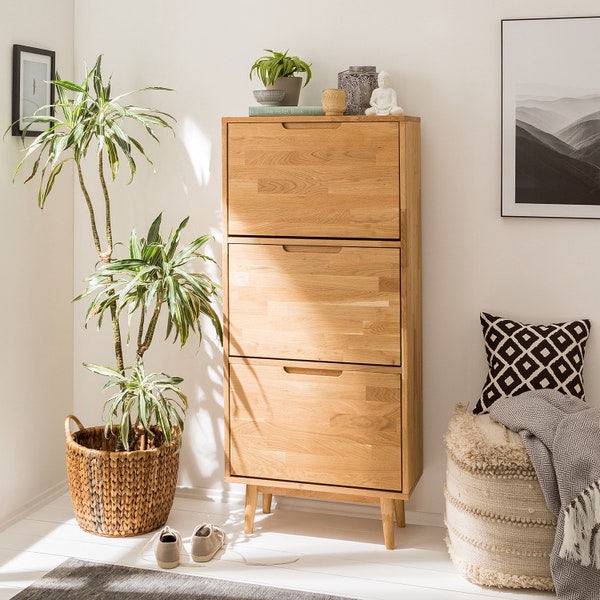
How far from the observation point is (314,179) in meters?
2.95

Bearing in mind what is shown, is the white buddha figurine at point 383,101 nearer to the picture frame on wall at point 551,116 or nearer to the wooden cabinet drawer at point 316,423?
the picture frame on wall at point 551,116

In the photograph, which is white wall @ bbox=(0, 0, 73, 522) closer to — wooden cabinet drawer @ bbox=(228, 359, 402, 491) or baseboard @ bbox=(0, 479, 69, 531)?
baseboard @ bbox=(0, 479, 69, 531)

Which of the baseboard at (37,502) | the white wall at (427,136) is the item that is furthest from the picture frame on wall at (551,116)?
the baseboard at (37,502)

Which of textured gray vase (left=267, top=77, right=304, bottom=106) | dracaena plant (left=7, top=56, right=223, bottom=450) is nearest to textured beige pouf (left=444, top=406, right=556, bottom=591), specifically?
dracaena plant (left=7, top=56, right=223, bottom=450)

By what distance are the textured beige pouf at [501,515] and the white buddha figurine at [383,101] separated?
1.15m

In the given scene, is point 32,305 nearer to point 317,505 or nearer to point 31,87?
point 31,87

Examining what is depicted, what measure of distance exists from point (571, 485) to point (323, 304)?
0.99 meters

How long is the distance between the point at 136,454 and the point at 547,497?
1421mm

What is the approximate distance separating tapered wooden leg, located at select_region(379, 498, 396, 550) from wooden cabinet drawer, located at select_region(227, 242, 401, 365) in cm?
51

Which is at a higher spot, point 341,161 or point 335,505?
point 341,161

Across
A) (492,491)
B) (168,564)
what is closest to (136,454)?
(168,564)

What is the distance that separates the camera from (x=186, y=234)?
3.53 meters

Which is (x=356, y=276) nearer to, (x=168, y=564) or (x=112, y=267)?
(x=112, y=267)

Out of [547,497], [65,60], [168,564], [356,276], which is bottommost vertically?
[168,564]
